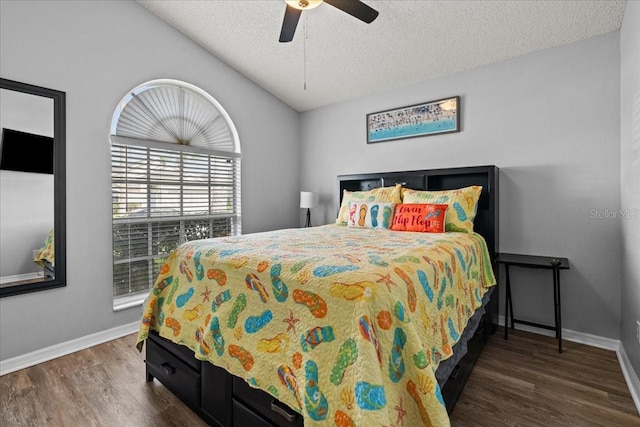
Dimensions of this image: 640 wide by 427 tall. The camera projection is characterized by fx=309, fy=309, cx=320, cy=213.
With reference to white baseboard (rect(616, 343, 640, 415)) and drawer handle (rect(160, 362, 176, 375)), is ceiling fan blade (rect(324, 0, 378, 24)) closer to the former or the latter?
drawer handle (rect(160, 362, 176, 375))

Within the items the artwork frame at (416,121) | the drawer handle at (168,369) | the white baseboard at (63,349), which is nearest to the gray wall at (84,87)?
the white baseboard at (63,349)

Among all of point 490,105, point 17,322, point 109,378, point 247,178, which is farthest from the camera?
point 247,178

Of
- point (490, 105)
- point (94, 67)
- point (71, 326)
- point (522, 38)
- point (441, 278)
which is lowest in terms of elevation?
point (71, 326)

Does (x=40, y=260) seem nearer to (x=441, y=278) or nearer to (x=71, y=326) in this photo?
(x=71, y=326)

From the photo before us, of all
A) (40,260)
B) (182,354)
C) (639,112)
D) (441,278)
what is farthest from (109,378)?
(639,112)

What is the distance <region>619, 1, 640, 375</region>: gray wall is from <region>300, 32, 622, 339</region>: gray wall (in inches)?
4.8

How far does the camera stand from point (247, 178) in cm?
387

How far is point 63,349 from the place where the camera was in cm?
244

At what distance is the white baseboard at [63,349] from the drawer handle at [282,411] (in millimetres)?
2183

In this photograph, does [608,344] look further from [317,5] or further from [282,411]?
[317,5]

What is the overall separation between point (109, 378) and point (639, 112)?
12.2 feet

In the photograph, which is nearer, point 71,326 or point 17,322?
point 17,322

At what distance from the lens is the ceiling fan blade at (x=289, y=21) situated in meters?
2.07

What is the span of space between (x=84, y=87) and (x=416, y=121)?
312 cm
